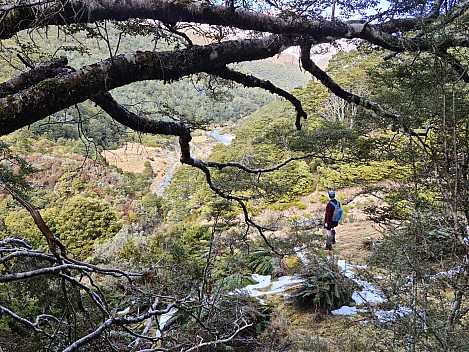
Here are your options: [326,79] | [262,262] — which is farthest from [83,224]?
[326,79]

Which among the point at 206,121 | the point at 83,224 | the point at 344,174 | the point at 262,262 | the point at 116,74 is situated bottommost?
the point at 83,224

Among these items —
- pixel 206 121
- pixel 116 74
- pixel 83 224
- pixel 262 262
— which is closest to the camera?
pixel 116 74

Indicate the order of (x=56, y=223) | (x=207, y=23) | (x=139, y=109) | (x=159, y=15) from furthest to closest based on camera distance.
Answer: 1. (x=56, y=223)
2. (x=139, y=109)
3. (x=207, y=23)
4. (x=159, y=15)

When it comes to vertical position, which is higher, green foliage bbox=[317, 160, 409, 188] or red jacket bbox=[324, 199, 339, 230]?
red jacket bbox=[324, 199, 339, 230]

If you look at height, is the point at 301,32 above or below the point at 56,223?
above

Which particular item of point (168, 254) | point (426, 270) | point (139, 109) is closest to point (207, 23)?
point (139, 109)

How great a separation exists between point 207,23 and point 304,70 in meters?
1.39

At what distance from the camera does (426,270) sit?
7.07ft

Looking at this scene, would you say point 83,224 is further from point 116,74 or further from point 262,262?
point 116,74

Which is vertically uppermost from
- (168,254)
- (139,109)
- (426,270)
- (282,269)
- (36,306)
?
(139,109)

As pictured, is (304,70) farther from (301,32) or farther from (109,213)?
(109,213)

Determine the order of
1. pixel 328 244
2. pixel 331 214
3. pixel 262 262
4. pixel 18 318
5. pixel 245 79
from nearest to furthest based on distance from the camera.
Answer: pixel 18 318, pixel 245 79, pixel 331 214, pixel 328 244, pixel 262 262

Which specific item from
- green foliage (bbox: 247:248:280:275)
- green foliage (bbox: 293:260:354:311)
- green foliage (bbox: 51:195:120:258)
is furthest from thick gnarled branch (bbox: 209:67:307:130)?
green foliage (bbox: 51:195:120:258)

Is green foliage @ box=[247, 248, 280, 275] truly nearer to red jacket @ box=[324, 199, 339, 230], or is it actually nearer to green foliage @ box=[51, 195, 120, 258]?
red jacket @ box=[324, 199, 339, 230]
